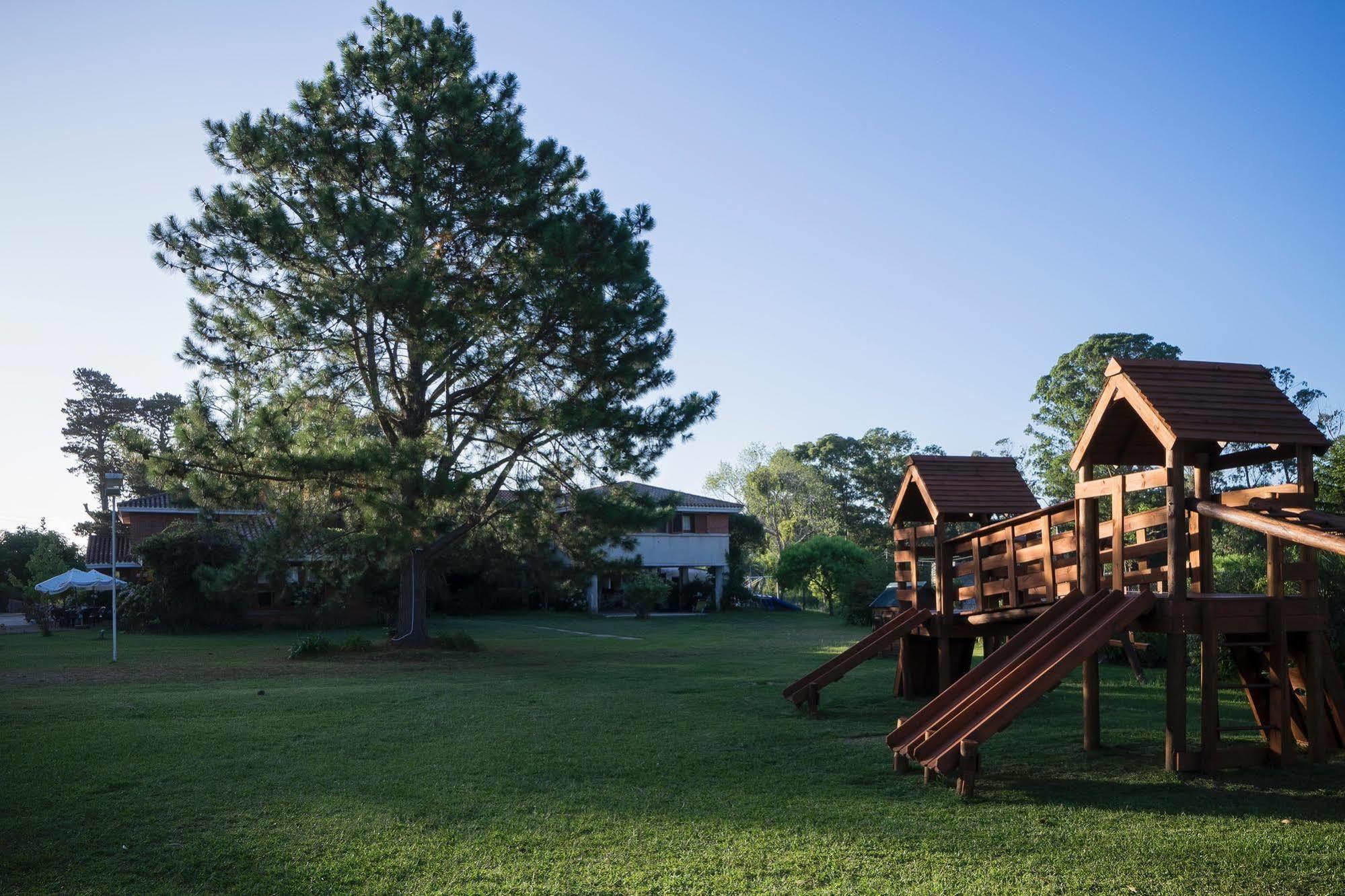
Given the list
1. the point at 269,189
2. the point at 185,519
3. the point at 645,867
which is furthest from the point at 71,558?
the point at 645,867

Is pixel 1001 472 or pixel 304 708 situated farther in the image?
pixel 1001 472

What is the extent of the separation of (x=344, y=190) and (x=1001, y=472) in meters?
15.8

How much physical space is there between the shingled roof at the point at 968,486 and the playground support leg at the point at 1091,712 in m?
4.46

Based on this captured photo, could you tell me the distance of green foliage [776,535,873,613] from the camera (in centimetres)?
4284

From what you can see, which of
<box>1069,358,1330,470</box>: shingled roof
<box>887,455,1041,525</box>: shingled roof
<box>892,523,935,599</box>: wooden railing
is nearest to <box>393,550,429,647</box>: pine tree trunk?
<box>892,523,935,599</box>: wooden railing

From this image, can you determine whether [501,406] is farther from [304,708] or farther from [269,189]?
[304,708]

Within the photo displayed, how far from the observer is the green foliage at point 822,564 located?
141ft

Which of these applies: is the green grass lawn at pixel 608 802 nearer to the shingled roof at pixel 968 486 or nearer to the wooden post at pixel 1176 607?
the wooden post at pixel 1176 607

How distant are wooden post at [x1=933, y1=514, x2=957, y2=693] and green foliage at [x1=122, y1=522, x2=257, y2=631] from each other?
80.1 ft

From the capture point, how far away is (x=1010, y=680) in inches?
331

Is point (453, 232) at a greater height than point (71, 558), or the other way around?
point (453, 232)

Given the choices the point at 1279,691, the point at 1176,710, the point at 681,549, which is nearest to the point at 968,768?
the point at 1176,710

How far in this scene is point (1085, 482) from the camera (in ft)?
33.0

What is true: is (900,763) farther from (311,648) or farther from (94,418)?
Result: (94,418)
